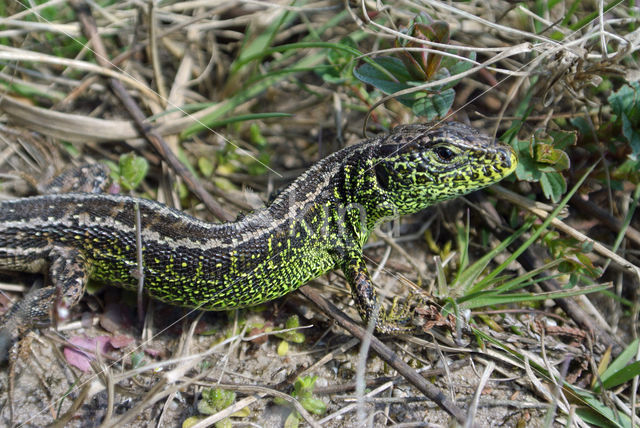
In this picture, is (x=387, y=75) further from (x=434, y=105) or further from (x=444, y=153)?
(x=444, y=153)

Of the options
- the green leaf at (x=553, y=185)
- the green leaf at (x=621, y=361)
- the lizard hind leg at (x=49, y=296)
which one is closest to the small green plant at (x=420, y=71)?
the green leaf at (x=553, y=185)

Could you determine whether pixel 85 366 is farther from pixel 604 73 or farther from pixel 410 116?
pixel 604 73

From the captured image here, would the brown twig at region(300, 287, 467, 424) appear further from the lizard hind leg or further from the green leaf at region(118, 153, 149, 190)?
the green leaf at region(118, 153, 149, 190)

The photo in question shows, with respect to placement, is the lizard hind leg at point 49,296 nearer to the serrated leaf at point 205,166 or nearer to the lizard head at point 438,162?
the serrated leaf at point 205,166

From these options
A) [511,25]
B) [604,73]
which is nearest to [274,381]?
[604,73]

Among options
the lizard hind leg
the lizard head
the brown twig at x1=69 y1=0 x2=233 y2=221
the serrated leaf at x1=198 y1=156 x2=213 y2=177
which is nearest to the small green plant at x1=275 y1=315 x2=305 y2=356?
the brown twig at x1=69 y1=0 x2=233 y2=221

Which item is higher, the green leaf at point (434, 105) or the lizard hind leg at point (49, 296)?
the green leaf at point (434, 105)
